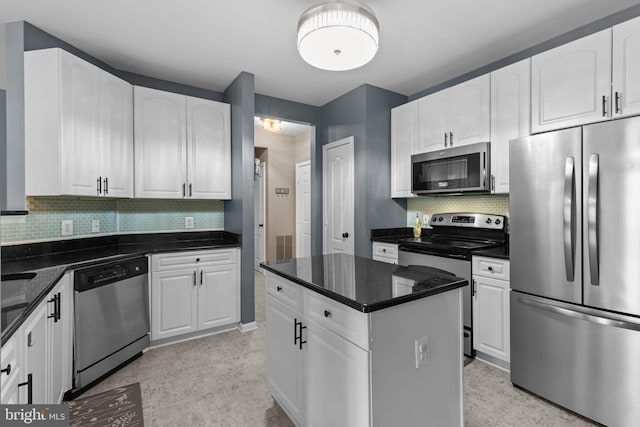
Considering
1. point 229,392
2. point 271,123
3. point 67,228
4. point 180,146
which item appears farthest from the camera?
point 271,123

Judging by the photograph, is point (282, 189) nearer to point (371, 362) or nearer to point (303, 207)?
point (303, 207)

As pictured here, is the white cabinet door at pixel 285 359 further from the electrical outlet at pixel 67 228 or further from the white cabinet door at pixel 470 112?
the white cabinet door at pixel 470 112

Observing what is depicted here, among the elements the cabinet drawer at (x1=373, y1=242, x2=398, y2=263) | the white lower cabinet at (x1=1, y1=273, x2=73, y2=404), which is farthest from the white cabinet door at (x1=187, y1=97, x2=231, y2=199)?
the cabinet drawer at (x1=373, y1=242, x2=398, y2=263)

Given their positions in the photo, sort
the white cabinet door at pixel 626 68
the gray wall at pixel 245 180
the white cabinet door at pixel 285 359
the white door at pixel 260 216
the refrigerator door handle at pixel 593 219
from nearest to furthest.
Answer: the white cabinet door at pixel 285 359 < the refrigerator door handle at pixel 593 219 < the white cabinet door at pixel 626 68 < the gray wall at pixel 245 180 < the white door at pixel 260 216

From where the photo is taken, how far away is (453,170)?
3.10m

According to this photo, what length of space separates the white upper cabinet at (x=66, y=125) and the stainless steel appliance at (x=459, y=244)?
294 centimetres

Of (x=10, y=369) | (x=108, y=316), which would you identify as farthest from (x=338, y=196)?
(x=10, y=369)

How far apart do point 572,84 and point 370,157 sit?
1905 mm

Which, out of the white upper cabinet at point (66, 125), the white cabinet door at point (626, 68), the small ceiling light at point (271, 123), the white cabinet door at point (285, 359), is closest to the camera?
the white cabinet door at point (285, 359)

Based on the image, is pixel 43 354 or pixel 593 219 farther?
pixel 593 219

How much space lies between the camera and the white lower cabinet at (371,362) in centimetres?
127

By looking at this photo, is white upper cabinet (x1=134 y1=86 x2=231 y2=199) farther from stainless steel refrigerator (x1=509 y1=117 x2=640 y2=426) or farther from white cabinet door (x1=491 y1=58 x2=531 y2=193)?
stainless steel refrigerator (x1=509 y1=117 x2=640 y2=426)

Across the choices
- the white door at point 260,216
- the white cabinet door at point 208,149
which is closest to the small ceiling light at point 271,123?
the white door at point 260,216

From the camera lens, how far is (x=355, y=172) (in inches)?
146
